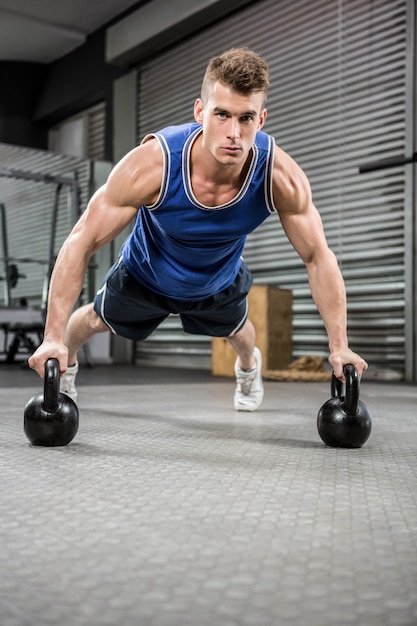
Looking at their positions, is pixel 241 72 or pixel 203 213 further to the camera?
pixel 203 213

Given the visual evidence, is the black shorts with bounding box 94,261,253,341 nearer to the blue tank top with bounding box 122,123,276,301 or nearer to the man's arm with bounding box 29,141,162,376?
the blue tank top with bounding box 122,123,276,301

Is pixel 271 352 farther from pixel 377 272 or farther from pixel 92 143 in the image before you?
pixel 92 143

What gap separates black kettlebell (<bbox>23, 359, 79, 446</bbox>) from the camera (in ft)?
5.10

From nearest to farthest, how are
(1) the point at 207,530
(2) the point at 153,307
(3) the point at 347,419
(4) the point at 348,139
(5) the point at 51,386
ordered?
(1) the point at 207,530, (5) the point at 51,386, (3) the point at 347,419, (2) the point at 153,307, (4) the point at 348,139

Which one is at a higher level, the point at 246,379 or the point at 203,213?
the point at 203,213

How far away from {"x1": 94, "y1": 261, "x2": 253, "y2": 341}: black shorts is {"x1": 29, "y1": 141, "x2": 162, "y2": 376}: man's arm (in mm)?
370

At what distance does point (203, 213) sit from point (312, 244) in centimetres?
30

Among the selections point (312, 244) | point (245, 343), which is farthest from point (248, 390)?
point (312, 244)

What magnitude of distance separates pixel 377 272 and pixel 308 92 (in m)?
1.57

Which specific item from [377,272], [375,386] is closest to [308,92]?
[377,272]

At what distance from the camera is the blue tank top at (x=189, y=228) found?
1.72 m

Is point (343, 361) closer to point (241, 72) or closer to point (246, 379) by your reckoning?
point (241, 72)

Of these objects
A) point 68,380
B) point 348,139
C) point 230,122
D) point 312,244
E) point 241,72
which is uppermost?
point 348,139

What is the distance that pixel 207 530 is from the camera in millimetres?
947
